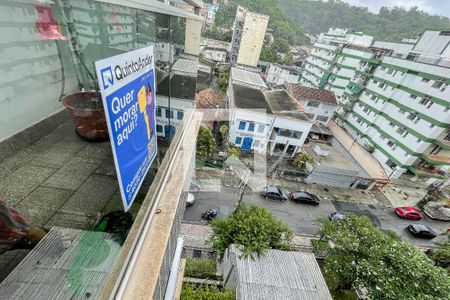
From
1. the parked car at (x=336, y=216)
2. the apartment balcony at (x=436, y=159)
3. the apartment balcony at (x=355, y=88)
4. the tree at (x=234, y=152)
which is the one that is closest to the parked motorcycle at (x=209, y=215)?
the tree at (x=234, y=152)

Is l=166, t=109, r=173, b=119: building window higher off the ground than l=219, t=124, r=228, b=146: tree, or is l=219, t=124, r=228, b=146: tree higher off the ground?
l=166, t=109, r=173, b=119: building window

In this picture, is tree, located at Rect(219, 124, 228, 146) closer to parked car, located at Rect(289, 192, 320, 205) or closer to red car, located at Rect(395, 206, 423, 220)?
parked car, located at Rect(289, 192, 320, 205)

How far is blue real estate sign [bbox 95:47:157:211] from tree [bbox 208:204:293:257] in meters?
6.70

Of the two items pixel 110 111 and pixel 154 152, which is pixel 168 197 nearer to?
pixel 154 152

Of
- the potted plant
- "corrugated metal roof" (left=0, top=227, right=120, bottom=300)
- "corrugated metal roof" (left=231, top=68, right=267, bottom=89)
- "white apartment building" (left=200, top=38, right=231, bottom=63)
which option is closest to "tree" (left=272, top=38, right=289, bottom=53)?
"white apartment building" (left=200, top=38, right=231, bottom=63)

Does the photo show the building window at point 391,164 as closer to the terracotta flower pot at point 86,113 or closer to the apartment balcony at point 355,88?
the apartment balcony at point 355,88

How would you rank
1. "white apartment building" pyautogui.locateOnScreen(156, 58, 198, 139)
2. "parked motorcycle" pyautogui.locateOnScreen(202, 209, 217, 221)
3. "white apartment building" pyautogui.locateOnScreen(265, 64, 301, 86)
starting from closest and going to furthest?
"white apartment building" pyautogui.locateOnScreen(156, 58, 198, 139) < "parked motorcycle" pyautogui.locateOnScreen(202, 209, 217, 221) < "white apartment building" pyautogui.locateOnScreen(265, 64, 301, 86)

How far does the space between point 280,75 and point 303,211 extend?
27227mm

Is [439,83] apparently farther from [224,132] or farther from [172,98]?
[172,98]

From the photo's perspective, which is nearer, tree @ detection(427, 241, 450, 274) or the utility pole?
tree @ detection(427, 241, 450, 274)

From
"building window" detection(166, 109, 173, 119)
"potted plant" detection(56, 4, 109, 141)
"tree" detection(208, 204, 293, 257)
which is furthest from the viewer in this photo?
"tree" detection(208, 204, 293, 257)

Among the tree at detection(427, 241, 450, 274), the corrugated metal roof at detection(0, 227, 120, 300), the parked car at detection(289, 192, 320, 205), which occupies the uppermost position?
the corrugated metal roof at detection(0, 227, 120, 300)

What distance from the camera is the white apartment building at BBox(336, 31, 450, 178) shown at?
52.7 feet

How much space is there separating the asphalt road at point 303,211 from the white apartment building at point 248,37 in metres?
27.8
